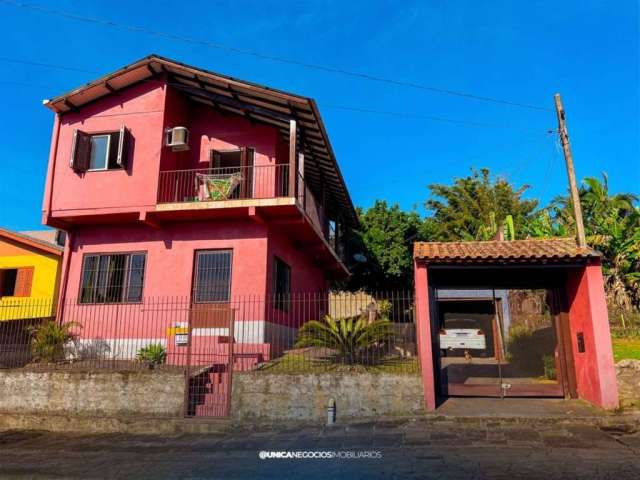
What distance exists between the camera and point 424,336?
10367 millimetres

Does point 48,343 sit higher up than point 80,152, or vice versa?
point 80,152

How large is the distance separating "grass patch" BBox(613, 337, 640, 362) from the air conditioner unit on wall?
489 inches

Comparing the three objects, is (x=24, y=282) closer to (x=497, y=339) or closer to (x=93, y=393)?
(x=93, y=393)

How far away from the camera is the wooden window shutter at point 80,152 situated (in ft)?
47.3

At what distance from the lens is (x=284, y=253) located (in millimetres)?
15664

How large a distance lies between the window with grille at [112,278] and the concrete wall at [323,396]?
5642 mm

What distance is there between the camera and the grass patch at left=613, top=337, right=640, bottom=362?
11.6m

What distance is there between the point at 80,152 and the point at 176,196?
325cm

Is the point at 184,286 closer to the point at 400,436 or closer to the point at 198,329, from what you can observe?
the point at 198,329

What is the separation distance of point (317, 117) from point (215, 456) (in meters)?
9.27

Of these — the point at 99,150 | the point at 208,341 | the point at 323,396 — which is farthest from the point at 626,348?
the point at 99,150

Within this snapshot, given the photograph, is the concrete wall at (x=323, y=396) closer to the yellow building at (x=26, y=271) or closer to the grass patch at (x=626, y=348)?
the grass patch at (x=626, y=348)

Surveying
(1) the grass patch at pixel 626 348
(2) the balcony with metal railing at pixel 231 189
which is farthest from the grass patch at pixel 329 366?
(1) the grass patch at pixel 626 348

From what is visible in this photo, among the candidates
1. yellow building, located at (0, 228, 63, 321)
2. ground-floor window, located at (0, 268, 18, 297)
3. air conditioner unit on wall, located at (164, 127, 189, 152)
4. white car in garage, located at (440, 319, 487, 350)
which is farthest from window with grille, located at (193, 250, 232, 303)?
ground-floor window, located at (0, 268, 18, 297)
